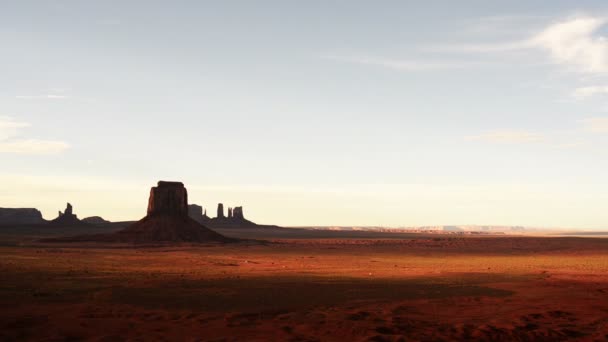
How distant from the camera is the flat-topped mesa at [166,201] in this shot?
346 feet

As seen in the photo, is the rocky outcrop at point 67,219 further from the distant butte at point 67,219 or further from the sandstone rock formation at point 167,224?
the sandstone rock formation at point 167,224

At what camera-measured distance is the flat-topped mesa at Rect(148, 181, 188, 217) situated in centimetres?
10556

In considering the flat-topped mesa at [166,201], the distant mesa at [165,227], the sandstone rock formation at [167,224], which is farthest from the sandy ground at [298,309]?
the flat-topped mesa at [166,201]

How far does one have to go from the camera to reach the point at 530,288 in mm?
28500

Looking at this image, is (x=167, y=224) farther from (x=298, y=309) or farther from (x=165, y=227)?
(x=298, y=309)

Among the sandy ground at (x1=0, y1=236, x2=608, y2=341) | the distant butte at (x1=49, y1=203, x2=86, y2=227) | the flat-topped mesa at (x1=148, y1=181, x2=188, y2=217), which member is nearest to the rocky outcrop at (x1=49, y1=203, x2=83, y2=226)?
the distant butte at (x1=49, y1=203, x2=86, y2=227)

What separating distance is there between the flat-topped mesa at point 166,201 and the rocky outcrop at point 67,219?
77.4 metres

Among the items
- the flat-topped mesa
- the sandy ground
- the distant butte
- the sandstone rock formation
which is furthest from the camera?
the distant butte

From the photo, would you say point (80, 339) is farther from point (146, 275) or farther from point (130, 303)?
point (146, 275)

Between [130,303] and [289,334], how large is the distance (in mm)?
8396

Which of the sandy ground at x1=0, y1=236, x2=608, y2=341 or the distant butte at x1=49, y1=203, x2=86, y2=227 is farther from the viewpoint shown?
the distant butte at x1=49, y1=203, x2=86, y2=227

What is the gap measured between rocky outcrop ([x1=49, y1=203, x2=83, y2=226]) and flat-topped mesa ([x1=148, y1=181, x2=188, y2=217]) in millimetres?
77382

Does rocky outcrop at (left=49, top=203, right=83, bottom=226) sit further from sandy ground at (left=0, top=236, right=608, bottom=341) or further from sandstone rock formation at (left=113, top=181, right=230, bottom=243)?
sandy ground at (left=0, top=236, right=608, bottom=341)

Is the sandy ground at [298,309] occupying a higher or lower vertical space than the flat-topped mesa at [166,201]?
lower
